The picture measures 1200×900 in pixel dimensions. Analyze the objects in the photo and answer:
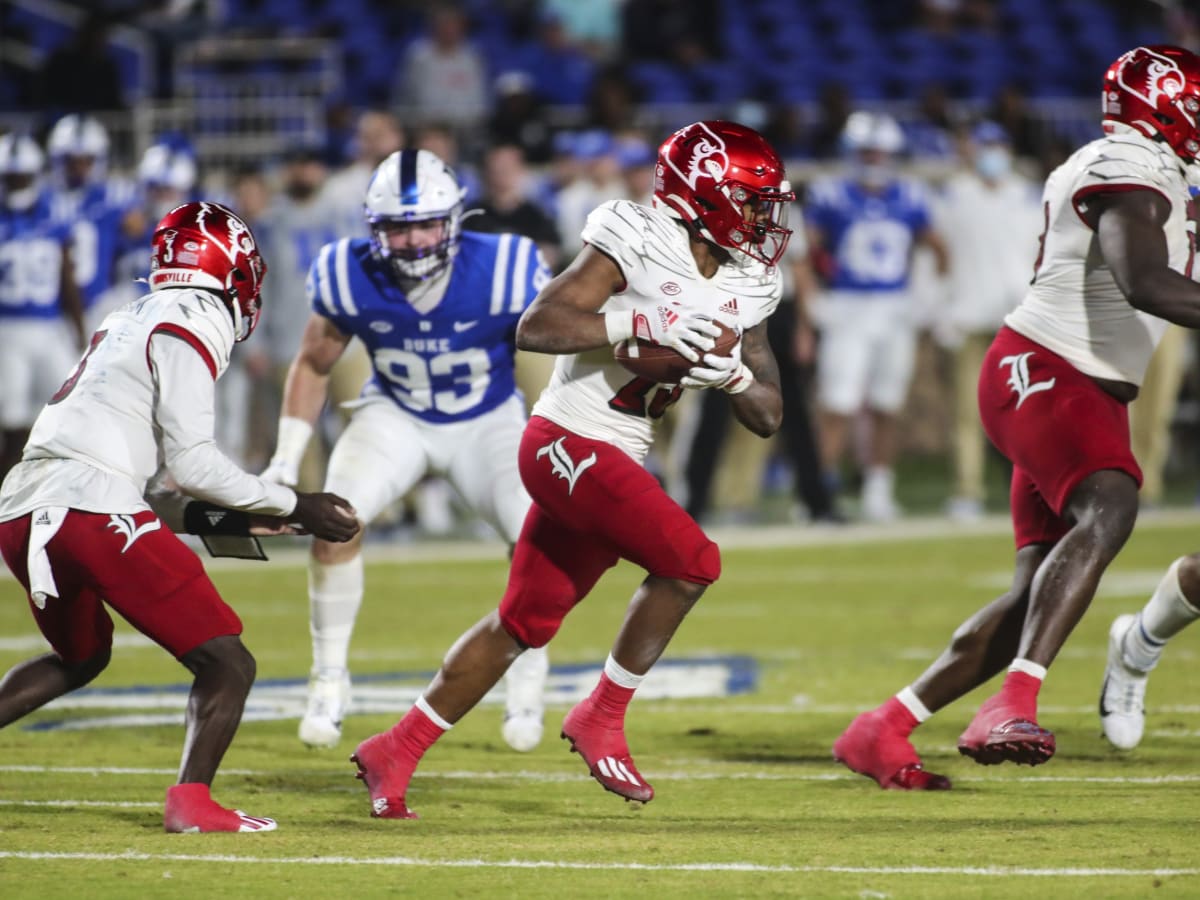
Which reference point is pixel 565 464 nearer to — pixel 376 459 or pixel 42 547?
pixel 42 547

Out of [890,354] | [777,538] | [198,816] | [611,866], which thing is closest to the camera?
[611,866]

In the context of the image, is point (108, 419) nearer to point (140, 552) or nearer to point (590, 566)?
point (140, 552)

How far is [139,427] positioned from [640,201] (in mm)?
7492

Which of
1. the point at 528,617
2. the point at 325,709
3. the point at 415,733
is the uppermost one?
the point at 528,617

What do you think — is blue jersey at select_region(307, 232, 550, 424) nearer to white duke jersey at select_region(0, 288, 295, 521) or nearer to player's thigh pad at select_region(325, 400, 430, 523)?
player's thigh pad at select_region(325, 400, 430, 523)

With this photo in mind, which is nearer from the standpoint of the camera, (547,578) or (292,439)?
(547,578)

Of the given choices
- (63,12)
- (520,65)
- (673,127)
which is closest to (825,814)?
(673,127)

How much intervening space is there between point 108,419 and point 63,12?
501 inches

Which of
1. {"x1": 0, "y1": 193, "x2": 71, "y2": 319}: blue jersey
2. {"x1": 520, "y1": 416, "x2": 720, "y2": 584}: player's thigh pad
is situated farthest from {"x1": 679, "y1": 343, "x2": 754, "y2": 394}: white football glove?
{"x1": 0, "y1": 193, "x2": 71, "y2": 319}: blue jersey

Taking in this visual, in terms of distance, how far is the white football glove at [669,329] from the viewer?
4.58 m

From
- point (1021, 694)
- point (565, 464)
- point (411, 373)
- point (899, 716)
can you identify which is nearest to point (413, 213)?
point (411, 373)

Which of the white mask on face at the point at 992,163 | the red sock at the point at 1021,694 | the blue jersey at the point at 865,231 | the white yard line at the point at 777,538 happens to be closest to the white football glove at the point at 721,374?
the red sock at the point at 1021,694

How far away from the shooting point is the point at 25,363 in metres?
11.3

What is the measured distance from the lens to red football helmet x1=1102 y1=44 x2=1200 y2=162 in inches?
209
